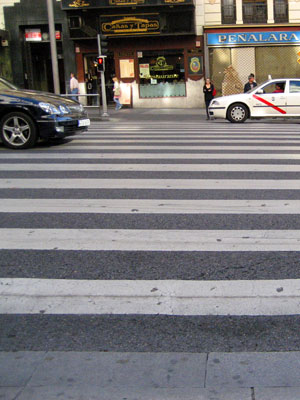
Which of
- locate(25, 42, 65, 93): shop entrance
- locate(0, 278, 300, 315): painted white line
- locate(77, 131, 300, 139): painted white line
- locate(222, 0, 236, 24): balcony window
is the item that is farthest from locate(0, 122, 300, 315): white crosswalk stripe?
locate(25, 42, 65, 93): shop entrance

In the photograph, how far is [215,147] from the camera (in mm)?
11172

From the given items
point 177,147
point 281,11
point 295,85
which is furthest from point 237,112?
point 281,11

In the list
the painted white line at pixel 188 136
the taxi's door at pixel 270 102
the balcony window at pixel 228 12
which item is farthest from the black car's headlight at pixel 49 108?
the balcony window at pixel 228 12

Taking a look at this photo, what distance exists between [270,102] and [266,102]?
0.43ft

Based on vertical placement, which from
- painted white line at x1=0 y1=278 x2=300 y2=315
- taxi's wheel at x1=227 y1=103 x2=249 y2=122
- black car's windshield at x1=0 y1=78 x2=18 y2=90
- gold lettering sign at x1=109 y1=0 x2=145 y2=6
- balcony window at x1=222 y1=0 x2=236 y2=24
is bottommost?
painted white line at x1=0 y1=278 x2=300 y2=315

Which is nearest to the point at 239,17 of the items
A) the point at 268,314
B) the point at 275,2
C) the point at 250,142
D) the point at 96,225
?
the point at 275,2

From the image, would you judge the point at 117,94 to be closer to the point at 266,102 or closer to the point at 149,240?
the point at 266,102

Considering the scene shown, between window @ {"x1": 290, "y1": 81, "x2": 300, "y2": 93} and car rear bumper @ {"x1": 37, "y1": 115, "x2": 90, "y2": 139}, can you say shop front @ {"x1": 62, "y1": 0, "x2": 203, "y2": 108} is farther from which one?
car rear bumper @ {"x1": 37, "y1": 115, "x2": 90, "y2": 139}

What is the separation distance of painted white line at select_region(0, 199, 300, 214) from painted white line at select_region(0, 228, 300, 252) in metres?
0.75

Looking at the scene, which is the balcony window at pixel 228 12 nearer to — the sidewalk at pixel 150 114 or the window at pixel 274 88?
the sidewalk at pixel 150 114

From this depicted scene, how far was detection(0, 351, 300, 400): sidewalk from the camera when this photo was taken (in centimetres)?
280

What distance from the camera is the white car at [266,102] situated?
19000mm

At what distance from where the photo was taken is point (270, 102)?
1902cm

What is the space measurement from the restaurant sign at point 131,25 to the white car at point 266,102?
11.1 metres
